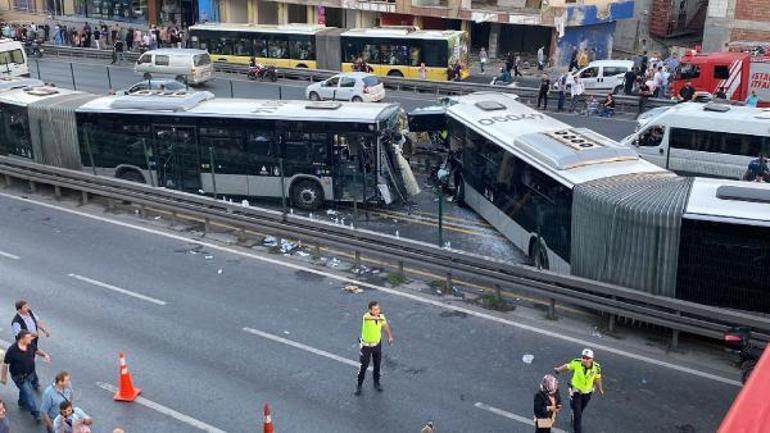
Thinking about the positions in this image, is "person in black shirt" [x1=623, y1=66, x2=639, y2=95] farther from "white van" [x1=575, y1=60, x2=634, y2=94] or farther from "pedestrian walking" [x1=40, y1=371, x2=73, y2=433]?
"pedestrian walking" [x1=40, y1=371, x2=73, y2=433]

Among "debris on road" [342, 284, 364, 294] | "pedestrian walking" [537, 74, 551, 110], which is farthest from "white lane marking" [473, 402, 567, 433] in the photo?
"pedestrian walking" [537, 74, 551, 110]

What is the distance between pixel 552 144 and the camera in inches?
623

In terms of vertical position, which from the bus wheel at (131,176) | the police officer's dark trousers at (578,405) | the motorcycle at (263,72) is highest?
the motorcycle at (263,72)

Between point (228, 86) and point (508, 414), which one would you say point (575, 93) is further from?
point (508, 414)

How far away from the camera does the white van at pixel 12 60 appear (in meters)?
36.1

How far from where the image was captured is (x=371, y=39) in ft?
124

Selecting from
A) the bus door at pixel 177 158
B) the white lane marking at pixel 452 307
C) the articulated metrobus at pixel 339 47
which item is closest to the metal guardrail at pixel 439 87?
the articulated metrobus at pixel 339 47

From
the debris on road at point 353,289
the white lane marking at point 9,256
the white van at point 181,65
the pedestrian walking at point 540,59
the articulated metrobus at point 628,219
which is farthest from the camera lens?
the pedestrian walking at point 540,59

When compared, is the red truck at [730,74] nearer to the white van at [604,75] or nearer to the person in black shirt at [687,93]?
the person in black shirt at [687,93]

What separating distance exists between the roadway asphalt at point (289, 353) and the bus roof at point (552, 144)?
2936 mm

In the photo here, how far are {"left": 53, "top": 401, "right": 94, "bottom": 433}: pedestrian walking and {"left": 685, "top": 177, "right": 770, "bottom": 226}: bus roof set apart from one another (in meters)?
8.63

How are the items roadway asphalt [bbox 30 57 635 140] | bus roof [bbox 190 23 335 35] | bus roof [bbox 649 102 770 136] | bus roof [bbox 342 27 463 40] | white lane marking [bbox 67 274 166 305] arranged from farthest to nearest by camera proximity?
bus roof [bbox 190 23 335 35]
bus roof [bbox 342 27 463 40]
roadway asphalt [bbox 30 57 635 140]
bus roof [bbox 649 102 770 136]
white lane marking [bbox 67 274 166 305]

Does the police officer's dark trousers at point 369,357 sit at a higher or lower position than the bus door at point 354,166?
lower

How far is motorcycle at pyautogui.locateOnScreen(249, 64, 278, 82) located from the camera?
38469mm
